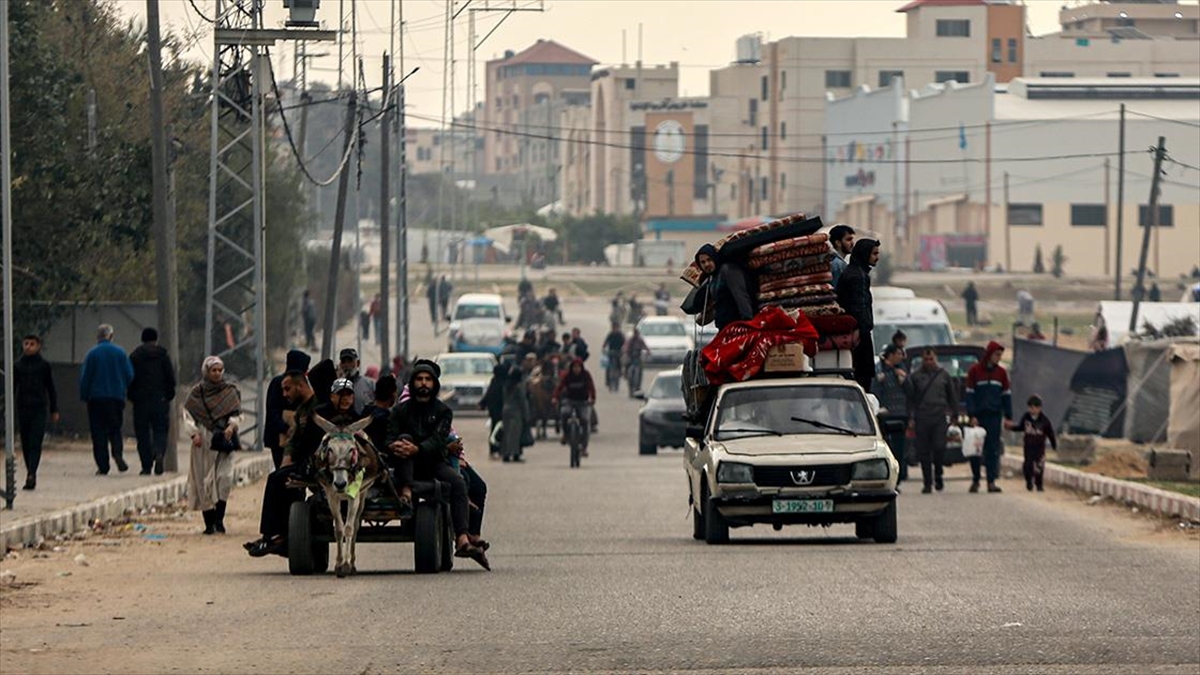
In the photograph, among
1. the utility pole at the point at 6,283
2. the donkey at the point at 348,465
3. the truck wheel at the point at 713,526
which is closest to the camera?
the donkey at the point at 348,465

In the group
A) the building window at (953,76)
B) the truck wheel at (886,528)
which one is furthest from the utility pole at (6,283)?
the building window at (953,76)

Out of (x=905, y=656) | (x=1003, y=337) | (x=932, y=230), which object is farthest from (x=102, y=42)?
(x=932, y=230)

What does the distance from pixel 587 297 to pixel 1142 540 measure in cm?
7765

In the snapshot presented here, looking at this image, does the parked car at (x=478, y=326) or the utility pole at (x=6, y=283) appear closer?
the utility pole at (x=6, y=283)

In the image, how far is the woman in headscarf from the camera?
67.0ft

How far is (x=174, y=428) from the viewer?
1158 inches

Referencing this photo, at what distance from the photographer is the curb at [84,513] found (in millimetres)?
20375

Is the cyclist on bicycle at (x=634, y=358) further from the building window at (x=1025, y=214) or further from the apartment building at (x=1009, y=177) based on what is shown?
the building window at (x=1025, y=214)

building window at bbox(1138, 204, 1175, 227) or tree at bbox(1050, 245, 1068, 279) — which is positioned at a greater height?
building window at bbox(1138, 204, 1175, 227)

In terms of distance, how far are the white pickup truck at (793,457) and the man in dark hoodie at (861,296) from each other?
201 cm

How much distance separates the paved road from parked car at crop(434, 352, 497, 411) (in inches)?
1129

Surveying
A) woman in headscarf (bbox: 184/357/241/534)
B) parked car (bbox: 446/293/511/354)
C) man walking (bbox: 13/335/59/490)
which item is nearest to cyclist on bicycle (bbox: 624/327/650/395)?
parked car (bbox: 446/293/511/354)

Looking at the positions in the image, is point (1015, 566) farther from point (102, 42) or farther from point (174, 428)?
point (102, 42)

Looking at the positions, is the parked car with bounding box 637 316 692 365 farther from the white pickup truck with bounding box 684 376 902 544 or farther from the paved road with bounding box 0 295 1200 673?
the white pickup truck with bounding box 684 376 902 544
